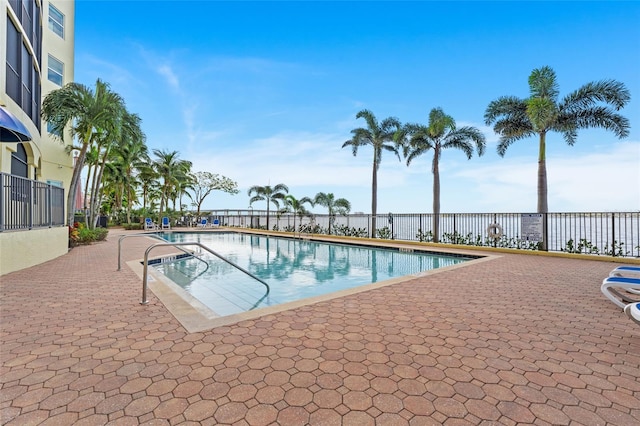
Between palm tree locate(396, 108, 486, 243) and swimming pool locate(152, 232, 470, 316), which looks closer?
swimming pool locate(152, 232, 470, 316)

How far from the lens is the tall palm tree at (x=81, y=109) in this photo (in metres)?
10.1

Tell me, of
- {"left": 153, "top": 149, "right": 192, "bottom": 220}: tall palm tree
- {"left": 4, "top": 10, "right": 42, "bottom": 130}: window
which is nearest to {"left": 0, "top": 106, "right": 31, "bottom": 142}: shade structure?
{"left": 4, "top": 10, "right": 42, "bottom": 130}: window

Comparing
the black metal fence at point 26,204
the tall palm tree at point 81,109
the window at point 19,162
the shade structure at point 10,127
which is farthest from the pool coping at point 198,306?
the tall palm tree at point 81,109

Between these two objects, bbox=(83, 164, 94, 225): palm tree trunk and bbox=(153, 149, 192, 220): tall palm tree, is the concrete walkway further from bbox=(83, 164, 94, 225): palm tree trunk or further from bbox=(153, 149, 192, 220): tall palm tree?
bbox=(153, 149, 192, 220): tall palm tree

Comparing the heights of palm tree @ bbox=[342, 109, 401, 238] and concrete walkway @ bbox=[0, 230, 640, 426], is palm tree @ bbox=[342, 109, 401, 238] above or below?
above

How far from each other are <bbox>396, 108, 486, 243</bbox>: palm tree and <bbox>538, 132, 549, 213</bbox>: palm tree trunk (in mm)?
2631

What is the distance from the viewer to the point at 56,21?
14367 mm

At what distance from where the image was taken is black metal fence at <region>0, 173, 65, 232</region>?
224 inches

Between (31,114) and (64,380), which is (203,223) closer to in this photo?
(31,114)

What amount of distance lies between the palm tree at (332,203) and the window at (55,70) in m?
14.6

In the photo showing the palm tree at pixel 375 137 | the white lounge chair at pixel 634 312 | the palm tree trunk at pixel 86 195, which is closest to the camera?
the white lounge chair at pixel 634 312

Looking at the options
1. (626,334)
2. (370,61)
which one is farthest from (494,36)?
(626,334)

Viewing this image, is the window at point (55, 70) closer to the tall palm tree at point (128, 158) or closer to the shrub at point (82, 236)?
the tall palm tree at point (128, 158)

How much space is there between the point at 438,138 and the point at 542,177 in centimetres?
472
